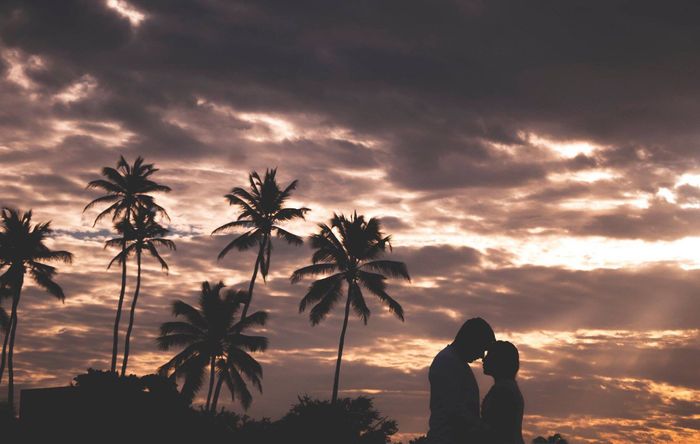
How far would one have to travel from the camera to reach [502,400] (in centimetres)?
592

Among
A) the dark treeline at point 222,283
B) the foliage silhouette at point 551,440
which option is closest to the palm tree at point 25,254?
the dark treeline at point 222,283

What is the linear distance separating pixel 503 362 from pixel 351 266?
3841 centimetres

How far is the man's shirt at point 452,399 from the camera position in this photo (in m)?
5.96

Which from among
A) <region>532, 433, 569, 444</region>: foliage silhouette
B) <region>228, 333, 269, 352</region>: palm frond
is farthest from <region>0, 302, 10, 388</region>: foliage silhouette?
<region>532, 433, 569, 444</region>: foliage silhouette

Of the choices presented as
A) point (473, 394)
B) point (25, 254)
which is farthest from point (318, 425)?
point (473, 394)

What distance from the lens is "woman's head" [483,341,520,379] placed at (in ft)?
19.9

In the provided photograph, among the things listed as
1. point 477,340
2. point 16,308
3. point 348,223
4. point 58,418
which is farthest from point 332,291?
point 477,340

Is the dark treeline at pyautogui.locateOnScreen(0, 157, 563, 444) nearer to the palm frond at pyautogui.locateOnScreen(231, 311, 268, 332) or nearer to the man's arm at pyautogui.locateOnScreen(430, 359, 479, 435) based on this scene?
the palm frond at pyautogui.locateOnScreen(231, 311, 268, 332)

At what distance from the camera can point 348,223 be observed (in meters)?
44.4

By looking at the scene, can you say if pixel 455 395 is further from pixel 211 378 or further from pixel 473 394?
pixel 211 378

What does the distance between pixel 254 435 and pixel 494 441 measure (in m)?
34.5

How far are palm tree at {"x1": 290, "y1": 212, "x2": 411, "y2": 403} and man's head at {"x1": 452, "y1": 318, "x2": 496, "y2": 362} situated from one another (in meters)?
37.7

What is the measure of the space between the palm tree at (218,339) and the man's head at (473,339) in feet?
141

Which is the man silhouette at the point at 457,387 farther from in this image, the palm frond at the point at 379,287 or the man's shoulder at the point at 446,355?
the palm frond at the point at 379,287
